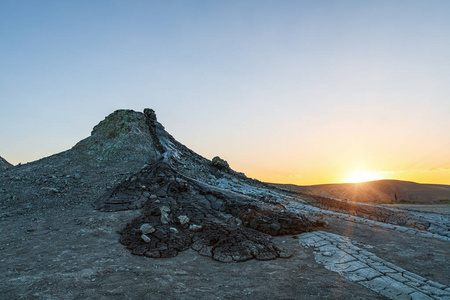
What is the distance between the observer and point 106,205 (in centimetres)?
1102

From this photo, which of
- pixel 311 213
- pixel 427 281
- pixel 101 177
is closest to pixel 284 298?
pixel 427 281

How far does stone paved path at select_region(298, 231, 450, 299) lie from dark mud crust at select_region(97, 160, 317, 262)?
129cm

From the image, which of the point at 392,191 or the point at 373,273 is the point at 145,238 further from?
the point at 392,191

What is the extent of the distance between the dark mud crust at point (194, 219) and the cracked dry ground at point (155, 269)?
0.38 m

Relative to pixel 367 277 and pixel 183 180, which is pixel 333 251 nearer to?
pixel 367 277

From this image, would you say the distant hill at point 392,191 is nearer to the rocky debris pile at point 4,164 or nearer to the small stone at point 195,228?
the small stone at point 195,228

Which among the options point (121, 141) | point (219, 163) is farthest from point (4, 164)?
point (219, 163)

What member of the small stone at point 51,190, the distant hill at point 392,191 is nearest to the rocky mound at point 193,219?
the small stone at point 51,190

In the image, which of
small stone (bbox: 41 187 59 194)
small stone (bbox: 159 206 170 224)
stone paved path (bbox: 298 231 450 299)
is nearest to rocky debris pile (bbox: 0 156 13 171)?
small stone (bbox: 41 187 59 194)

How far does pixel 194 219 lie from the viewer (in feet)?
30.8

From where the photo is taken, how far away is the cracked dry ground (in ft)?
16.5

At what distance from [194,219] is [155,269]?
10.9ft

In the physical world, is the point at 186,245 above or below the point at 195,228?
below

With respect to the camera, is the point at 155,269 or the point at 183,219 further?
the point at 183,219
